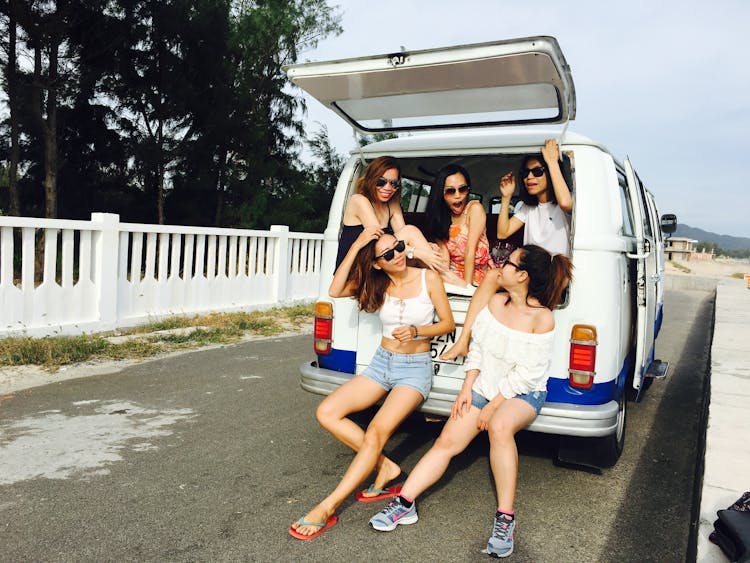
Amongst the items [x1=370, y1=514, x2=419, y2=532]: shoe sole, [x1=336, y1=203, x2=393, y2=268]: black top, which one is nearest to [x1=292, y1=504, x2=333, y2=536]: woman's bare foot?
[x1=370, y1=514, x2=419, y2=532]: shoe sole

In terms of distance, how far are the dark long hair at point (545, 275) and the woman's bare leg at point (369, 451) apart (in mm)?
871

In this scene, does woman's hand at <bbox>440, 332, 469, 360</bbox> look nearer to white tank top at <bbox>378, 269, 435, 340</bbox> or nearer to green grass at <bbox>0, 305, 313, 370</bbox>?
white tank top at <bbox>378, 269, 435, 340</bbox>

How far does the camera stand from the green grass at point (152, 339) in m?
6.41

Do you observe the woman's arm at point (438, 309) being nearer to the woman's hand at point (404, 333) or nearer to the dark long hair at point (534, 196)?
the woman's hand at point (404, 333)

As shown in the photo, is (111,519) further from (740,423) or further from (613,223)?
(740,423)

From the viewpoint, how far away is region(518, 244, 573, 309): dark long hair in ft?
11.2

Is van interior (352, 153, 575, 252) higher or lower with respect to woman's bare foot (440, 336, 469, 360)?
higher

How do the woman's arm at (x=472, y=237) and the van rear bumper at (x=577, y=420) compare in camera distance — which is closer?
the van rear bumper at (x=577, y=420)

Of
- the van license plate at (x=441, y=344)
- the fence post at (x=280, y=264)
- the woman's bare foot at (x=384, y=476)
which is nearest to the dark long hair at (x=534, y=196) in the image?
the van license plate at (x=441, y=344)

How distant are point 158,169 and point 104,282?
10972 millimetres

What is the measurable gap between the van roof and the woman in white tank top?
73 cm

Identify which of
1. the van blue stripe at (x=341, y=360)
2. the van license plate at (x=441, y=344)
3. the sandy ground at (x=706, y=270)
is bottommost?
the sandy ground at (x=706, y=270)

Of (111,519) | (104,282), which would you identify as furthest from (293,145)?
(111,519)

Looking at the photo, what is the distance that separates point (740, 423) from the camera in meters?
4.13
